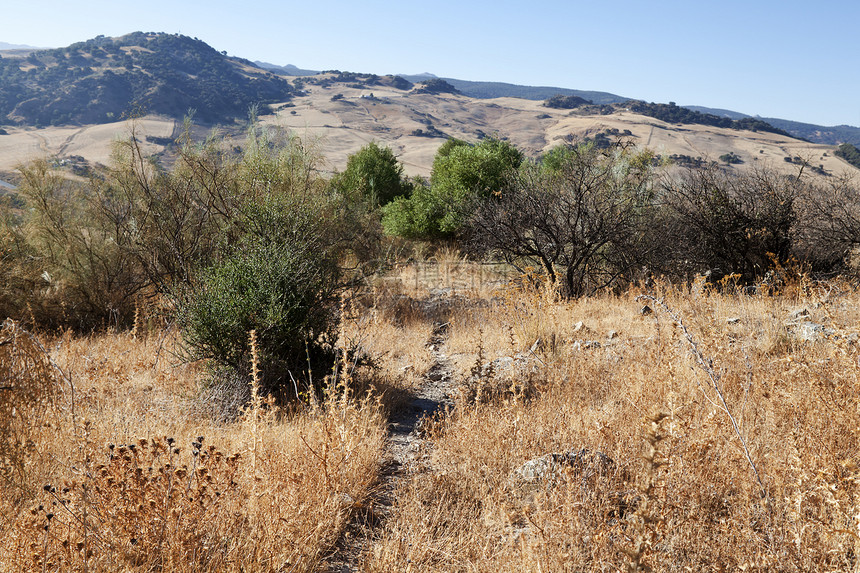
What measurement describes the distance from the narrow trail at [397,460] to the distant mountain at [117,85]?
335ft

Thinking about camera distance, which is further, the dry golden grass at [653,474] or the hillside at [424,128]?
the hillside at [424,128]

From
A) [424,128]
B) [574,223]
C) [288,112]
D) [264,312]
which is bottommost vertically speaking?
[264,312]

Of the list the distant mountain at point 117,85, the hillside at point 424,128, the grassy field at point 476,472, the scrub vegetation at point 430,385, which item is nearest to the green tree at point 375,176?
the scrub vegetation at point 430,385

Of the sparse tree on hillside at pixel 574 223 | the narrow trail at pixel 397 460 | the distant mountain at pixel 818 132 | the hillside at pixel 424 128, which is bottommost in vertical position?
the narrow trail at pixel 397 460

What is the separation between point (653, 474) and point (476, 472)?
5.21ft

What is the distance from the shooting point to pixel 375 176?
67.5ft

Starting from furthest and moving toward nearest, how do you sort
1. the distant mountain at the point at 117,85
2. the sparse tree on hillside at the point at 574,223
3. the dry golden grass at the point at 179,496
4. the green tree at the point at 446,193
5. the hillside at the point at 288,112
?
the distant mountain at the point at 117,85 → the hillside at the point at 288,112 → the green tree at the point at 446,193 → the sparse tree on hillside at the point at 574,223 → the dry golden grass at the point at 179,496

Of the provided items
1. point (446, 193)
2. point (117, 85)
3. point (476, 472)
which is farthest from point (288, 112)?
point (476, 472)

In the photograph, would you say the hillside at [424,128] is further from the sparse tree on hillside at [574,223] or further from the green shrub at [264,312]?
the green shrub at [264,312]

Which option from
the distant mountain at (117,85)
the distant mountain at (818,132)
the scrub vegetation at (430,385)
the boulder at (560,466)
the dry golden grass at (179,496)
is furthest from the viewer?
the distant mountain at (818,132)

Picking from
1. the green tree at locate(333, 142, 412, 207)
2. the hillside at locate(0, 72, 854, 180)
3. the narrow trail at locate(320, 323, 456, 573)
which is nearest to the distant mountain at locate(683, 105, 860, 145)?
the hillside at locate(0, 72, 854, 180)

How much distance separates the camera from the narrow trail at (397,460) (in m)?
2.77

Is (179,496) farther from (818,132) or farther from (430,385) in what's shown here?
(818,132)

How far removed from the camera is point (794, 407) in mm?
3604
